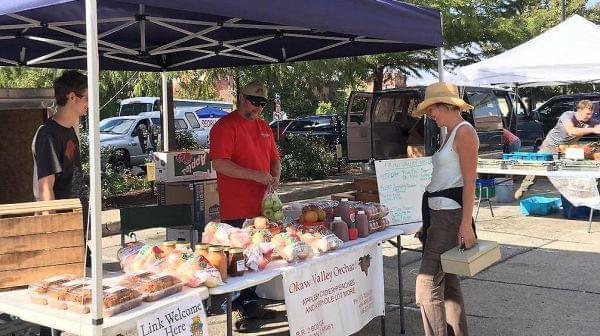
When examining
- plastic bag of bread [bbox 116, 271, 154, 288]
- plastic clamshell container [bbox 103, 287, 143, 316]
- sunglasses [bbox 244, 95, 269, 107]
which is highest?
sunglasses [bbox 244, 95, 269, 107]

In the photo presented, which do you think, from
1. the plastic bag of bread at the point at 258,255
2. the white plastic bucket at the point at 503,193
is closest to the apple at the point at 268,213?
the plastic bag of bread at the point at 258,255

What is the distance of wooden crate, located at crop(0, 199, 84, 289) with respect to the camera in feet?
9.58

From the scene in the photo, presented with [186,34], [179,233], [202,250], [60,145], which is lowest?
[179,233]

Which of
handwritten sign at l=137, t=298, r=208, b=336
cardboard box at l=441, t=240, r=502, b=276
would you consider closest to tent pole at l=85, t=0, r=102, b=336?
handwritten sign at l=137, t=298, r=208, b=336

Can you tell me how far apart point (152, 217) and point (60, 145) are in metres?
1.27

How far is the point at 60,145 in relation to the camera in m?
3.53

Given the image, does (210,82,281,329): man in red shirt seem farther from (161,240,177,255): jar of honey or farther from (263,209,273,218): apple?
(161,240,177,255): jar of honey

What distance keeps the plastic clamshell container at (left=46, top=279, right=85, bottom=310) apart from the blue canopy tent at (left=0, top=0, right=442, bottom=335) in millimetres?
292

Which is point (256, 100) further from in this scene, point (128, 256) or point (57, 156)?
point (128, 256)

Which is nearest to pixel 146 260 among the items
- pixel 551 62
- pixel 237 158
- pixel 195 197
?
pixel 237 158

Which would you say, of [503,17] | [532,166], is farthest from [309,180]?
[503,17]

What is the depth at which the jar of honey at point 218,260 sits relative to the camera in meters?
3.06

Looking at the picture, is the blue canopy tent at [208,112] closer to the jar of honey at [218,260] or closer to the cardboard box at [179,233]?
the cardboard box at [179,233]

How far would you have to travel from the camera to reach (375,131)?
1084 centimetres
